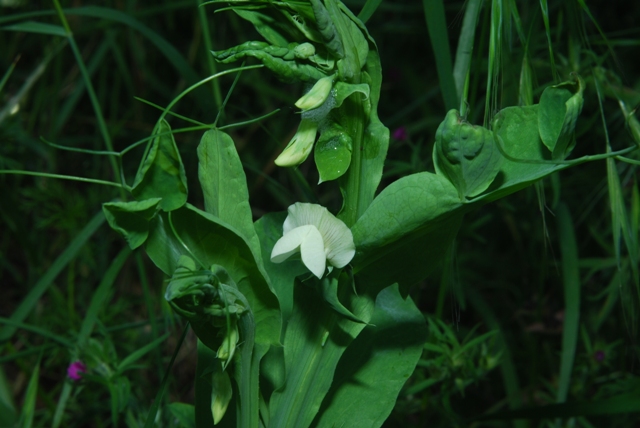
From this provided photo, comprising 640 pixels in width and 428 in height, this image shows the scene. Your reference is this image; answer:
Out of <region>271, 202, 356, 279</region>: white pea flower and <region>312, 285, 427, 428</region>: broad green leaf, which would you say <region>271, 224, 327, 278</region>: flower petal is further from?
<region>312, 285, 427, 428</region>: broad green leaf

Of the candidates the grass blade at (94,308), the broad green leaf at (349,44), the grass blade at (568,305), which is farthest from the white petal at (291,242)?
the grass blade at (568,305)

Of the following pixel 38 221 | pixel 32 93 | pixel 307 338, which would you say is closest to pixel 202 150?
pixel 307 338

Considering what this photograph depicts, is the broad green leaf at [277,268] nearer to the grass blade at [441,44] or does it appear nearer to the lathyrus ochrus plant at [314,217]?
the lathyrus ochrus plant at [314,217]

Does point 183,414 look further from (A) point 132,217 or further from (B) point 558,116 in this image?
(B) point 558,116

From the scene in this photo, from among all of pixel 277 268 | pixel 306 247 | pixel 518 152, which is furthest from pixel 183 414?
pixel 518 152

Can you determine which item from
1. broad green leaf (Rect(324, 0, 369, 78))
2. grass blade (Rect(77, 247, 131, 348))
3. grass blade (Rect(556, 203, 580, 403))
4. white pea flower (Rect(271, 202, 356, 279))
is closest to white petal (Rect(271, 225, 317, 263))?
white pea flower (Rect(271, 202, 356, 279))

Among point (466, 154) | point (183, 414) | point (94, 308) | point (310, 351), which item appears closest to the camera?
point (466, 154)
